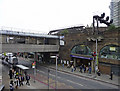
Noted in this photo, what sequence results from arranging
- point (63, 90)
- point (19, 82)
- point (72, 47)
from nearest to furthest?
point (63, 90) → point (19, 82) → point (72, 47)

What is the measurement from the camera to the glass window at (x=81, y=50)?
2488cm

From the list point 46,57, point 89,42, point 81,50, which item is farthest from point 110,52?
point 46,57

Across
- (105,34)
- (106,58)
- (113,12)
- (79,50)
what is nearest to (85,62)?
(79,50)

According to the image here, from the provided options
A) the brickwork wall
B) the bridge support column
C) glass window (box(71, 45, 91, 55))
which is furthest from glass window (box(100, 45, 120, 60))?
the bridge support column

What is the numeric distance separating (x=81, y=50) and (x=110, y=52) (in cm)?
717

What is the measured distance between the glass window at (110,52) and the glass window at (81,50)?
338cm

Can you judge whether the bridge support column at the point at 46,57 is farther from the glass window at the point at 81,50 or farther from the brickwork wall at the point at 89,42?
the glass window at the point at 81,50

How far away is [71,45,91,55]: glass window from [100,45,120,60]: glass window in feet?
11.1

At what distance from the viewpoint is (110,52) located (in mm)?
20656

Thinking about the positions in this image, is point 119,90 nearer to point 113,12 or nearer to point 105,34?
point 105,34

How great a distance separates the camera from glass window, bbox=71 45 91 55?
24881mm

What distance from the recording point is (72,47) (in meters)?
28.7

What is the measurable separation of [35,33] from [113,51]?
1933 centimetres

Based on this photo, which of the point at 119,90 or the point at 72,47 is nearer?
the point at 119,90
